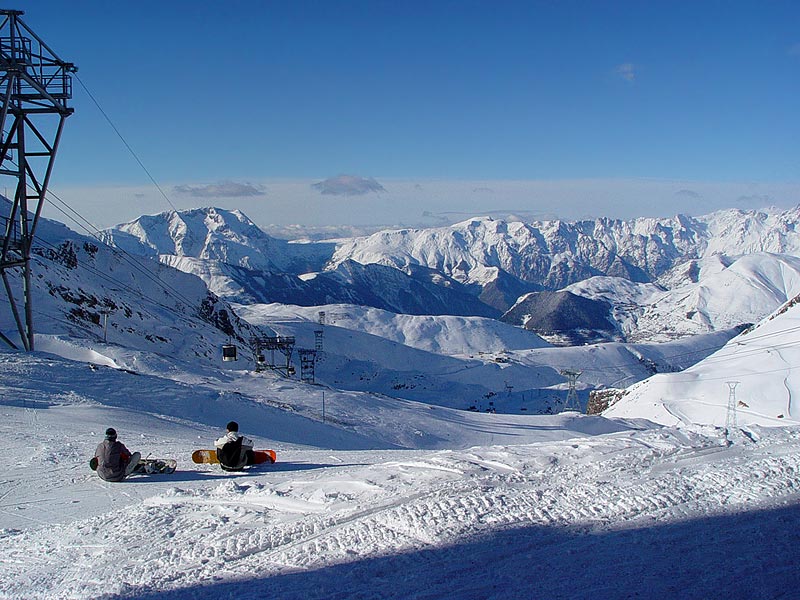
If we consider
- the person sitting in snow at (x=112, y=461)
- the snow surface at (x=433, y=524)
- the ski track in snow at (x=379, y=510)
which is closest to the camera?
the snow surface at (x=433, y=524)

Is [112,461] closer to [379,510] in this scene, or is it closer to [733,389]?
[379,510]

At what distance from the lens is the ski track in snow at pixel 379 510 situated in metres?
6.19

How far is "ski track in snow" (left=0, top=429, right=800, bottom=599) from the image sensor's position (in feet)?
20.3

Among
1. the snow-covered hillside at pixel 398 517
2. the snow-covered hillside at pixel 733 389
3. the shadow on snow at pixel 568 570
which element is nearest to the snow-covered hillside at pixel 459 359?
the snow-covered hillside at pixel 733 389

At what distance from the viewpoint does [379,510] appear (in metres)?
7.28

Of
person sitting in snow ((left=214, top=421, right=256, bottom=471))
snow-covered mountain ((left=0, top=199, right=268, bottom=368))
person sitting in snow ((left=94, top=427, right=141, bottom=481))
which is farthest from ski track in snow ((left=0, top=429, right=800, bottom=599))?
snow-covered mountain ((left=0, top=199, right=268, bottom=368))

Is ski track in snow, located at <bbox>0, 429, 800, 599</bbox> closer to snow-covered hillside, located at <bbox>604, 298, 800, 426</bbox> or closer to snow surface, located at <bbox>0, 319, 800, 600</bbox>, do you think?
snow surface, located at <bbox>0, 319, 800, 600</bbox>

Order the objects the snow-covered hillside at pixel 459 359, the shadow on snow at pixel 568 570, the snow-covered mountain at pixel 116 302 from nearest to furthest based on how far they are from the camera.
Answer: the shadow on snow at pixel 568 570
the snow-covered mountain at pixel 116 302
the snow-covered hillside at pixel 459 359

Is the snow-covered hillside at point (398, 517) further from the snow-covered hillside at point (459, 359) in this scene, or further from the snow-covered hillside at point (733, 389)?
the snow-covered hillside at point (459, 359)

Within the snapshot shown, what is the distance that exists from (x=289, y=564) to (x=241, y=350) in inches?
2276

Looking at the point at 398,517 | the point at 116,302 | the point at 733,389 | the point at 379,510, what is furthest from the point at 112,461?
the point at 116,302

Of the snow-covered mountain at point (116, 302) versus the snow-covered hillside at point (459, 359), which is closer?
the snow-covered mountain at point (116, 302)

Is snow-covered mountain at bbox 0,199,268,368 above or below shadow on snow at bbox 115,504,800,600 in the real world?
above

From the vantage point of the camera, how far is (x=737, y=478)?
319 inches
